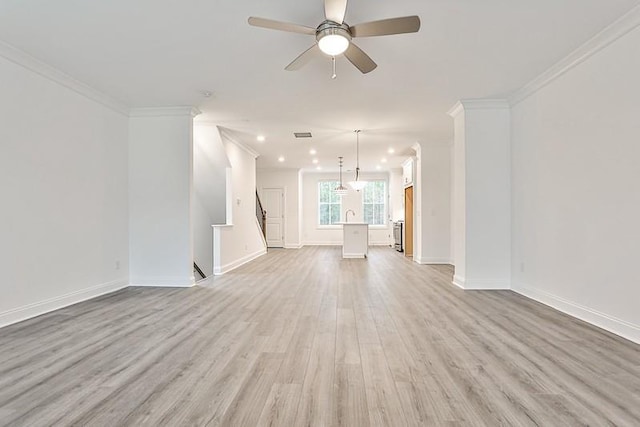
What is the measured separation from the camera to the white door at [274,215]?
11773mm

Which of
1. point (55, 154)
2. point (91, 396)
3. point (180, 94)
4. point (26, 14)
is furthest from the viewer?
point (180, 94)

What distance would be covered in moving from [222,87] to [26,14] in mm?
1956

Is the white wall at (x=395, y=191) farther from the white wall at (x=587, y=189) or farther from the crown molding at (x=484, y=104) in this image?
the white wall at (x=587, y=189)

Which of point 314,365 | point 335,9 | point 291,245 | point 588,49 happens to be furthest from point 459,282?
point 291,245

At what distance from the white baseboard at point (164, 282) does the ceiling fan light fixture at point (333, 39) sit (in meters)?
→ 4.07

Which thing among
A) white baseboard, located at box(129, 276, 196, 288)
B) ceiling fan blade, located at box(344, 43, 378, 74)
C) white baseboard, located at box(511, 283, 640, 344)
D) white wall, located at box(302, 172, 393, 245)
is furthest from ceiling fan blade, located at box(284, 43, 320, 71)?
white wall, located at box(302, 172, 393, 245)

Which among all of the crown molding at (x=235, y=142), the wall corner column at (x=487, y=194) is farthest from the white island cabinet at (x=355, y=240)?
the wall corner column at (x=487, y=194)

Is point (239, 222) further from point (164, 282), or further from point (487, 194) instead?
point (487, 194)

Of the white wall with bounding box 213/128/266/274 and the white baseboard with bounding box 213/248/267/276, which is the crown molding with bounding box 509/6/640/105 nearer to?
the white wall with bounding box 213/128/266/274

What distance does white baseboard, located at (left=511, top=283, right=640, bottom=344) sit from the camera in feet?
9.58

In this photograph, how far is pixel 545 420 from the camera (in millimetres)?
1790

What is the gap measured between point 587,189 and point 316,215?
963 cm

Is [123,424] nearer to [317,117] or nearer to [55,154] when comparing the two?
[55,154]

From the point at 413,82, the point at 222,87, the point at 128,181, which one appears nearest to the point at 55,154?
the point at 128,181
